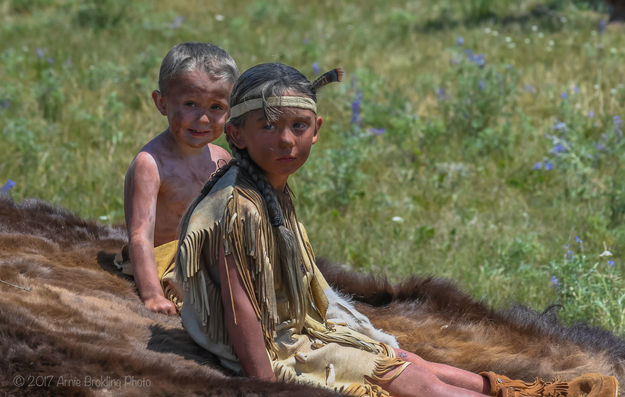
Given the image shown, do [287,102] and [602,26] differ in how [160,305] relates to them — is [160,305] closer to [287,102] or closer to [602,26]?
[287,102]

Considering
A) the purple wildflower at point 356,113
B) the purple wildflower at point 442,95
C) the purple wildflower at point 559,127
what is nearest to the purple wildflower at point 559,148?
the purple wildflower at point 559,127

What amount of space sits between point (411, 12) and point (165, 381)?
33.4ft

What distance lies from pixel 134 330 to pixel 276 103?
1.00 metres

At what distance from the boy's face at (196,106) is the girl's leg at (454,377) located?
1.35 meters

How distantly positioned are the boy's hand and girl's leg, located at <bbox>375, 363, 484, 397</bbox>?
991 mm

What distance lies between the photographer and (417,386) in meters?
3.08

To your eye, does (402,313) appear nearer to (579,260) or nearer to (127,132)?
(579,260)

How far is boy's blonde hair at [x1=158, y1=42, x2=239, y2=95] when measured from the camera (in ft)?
12.4

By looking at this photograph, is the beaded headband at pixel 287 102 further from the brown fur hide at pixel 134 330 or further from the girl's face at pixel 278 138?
the brown fur hide at pixel 134 330

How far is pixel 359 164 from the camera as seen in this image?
6500mm

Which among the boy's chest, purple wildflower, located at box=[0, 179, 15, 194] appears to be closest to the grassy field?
purple wildflower, located at box=[0, 179, 15, 194]

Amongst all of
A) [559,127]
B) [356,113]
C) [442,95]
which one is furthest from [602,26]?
[356,113]

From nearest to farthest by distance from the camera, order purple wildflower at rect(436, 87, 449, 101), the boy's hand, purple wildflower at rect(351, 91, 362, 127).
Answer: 1. the boy's hand
2. purple wildflower at rect(351, 91, 362, 127)
3. purple wildflower at rect(436, 87, 449, 101)

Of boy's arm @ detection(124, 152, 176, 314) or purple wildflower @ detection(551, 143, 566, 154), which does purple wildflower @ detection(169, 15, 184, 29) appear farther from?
boy's arm @ detection(124, 152, 176, 314)
